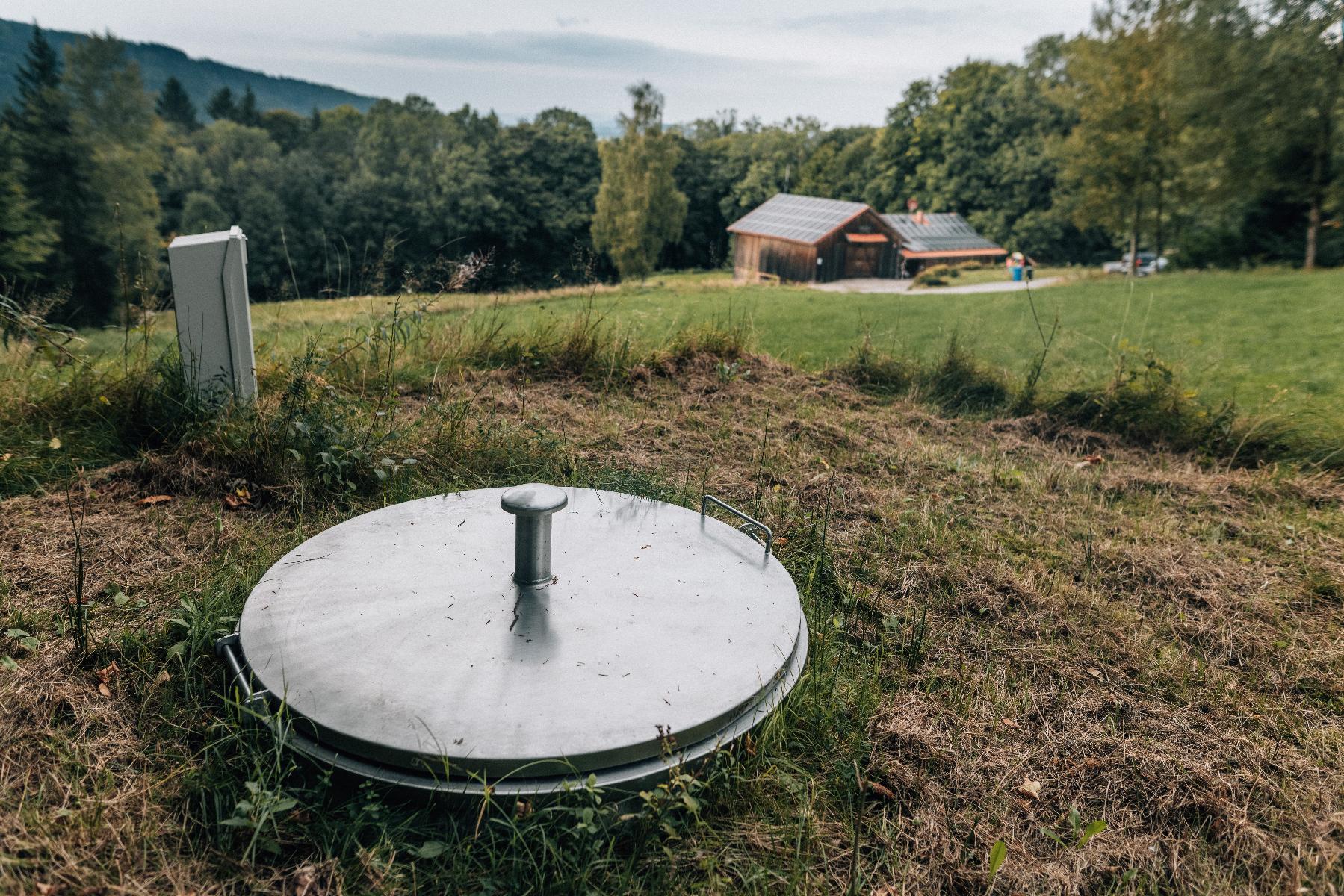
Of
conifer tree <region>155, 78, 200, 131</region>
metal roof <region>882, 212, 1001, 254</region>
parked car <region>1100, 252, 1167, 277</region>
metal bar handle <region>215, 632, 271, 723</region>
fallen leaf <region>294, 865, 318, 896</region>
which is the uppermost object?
conifer tree <region>155, 78, 200, 131</region>

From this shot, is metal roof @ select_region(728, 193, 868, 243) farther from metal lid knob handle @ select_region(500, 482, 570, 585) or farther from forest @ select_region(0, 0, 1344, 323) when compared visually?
metal lid knob handle @ select_region(500, 482, 570, 585)

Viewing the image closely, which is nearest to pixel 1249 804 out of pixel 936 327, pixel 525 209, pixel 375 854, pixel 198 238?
pixel 375 854

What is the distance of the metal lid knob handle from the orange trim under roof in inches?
1158

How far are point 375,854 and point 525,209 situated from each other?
43316 mm

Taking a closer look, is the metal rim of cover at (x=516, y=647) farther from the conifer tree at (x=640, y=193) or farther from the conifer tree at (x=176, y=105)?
the conifer tree at (x=176, y=105)

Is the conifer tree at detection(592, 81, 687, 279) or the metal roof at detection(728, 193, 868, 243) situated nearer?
the metal roof at detection(728, 193, 868, 243)

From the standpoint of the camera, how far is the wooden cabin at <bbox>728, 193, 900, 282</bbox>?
2617cm

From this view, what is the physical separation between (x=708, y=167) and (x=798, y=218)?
1373 centimetres

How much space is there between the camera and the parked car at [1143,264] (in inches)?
1227

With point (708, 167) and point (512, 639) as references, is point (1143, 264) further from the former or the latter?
point (512, 639)

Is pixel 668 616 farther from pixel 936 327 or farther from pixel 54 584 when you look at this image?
pixel 936 327

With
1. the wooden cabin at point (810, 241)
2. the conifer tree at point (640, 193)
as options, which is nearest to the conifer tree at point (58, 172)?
the conifer tree at point (640, 193)

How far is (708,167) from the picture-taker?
3919 cm

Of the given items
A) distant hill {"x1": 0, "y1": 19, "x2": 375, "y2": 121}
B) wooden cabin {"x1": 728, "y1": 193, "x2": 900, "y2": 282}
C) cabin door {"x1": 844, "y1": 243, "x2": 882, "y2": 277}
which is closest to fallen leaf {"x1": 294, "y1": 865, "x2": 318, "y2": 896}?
wooden cabin {"x1": 728, "y1": 193, "x2": 900, "y2": 282}
